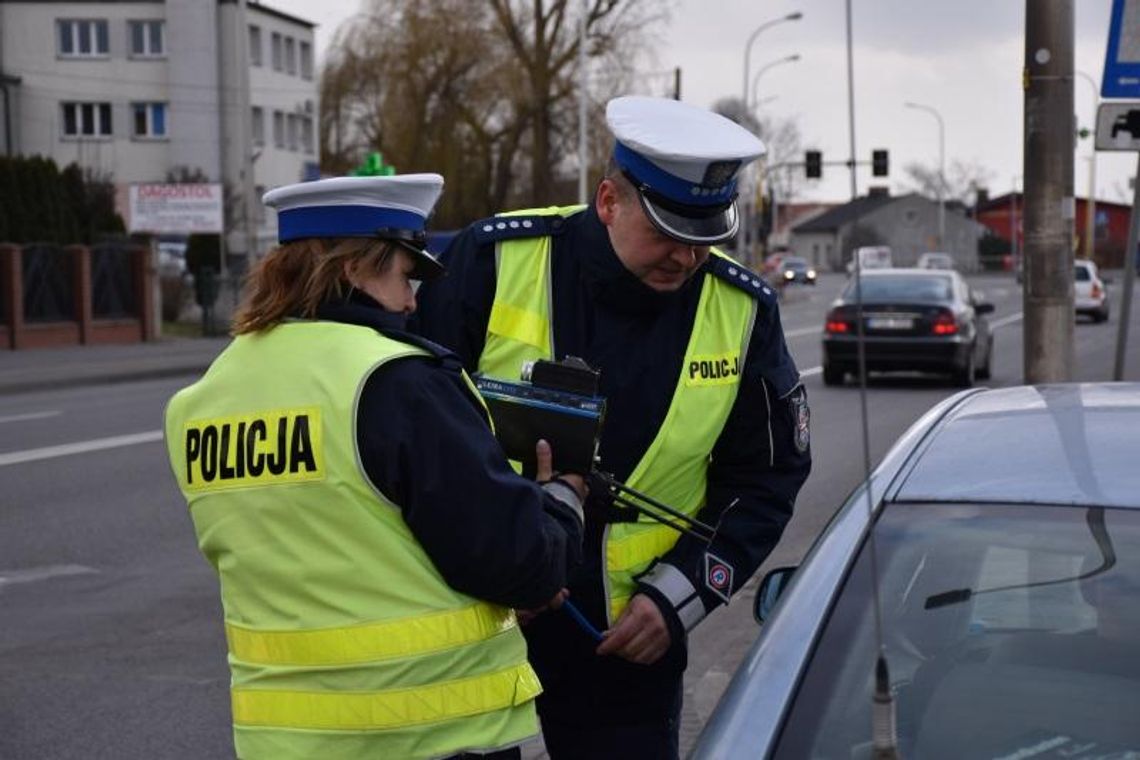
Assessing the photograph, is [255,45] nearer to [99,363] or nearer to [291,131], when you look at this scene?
[291,131]

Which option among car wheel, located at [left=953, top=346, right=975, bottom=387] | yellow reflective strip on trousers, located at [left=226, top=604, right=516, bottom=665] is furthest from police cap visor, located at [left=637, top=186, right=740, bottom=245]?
car wheel, located at [left=953, top=346, right=975, bottom=387]

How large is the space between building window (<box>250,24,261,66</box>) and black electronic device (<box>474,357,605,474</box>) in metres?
70.9

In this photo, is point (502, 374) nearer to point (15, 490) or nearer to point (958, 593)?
point (958, 593)

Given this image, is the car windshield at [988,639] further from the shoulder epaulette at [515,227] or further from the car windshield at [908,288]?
the car windshield at [908,288]

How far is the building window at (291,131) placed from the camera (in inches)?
2955

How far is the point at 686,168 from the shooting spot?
11.0 feet

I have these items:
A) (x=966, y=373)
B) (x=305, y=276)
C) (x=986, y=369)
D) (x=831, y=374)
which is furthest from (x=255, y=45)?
(x=305, y=276)

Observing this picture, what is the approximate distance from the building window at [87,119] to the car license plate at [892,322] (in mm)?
56078

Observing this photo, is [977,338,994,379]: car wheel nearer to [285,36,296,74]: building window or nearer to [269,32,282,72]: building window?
[269,32,282,72]: building window

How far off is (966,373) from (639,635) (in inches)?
746

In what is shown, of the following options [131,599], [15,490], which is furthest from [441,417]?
[15,490]

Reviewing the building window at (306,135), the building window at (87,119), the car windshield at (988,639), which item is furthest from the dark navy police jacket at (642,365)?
the building window at (306,135)

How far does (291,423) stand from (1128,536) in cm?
135

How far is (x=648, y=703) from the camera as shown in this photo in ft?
11.7
